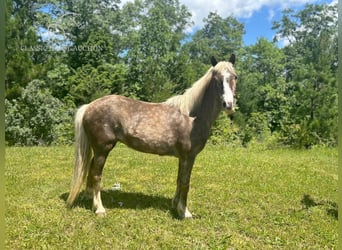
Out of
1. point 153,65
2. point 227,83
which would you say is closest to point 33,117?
point 153,65

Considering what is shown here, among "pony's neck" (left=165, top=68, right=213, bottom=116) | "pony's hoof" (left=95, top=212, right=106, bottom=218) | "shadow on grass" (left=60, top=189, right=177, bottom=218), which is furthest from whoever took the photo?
"shadow on grass" (left=60, top=189, right=177, bottom=218)

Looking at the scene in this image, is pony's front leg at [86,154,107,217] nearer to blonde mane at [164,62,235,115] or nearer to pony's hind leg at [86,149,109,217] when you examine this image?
pony's hind leg at [86,149,109,217]

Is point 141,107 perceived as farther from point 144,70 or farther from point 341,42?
point 144,70

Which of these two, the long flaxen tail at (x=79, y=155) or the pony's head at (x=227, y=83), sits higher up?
the pony's head at (x=227, y=83)

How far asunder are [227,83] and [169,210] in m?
1.89

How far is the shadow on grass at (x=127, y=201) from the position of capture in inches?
172

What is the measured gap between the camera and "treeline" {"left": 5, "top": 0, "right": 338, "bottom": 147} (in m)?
12.6

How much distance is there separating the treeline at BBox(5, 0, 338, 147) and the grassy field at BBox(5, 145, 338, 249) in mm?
4679

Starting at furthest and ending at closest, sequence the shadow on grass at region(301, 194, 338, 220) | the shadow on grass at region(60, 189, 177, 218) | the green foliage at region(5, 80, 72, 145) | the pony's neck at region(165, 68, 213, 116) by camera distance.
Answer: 1. the green foliage at region(5, 80, 72, 145)
2. the shadow on grass at region(301, 194, 338, 220)
3. the shadow on grass at region(60, 189, 177, 218)
4. the pony's neck at region(165, 68, 213, 116)

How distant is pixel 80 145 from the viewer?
4.08 metres

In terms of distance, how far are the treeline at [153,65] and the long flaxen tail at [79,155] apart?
589 cm

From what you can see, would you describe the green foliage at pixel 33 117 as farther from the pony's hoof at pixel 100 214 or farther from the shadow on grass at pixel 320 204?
the shadow on grass at pixel 320 204

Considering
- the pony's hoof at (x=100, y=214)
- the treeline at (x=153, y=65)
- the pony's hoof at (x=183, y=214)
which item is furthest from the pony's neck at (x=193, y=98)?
the treeline at (x=153, y=65)

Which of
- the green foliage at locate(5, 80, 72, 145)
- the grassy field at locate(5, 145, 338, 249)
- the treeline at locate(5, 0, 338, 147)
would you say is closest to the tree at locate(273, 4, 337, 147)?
the treeline at locate(5, 0, 338, 147)
